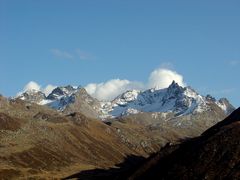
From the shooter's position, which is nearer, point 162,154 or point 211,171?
point 211,171

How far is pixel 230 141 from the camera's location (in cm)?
15950

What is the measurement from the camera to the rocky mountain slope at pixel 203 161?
145 meters

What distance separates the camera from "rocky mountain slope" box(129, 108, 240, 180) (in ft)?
477

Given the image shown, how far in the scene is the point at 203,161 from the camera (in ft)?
505

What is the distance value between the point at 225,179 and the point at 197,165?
15.5 metres

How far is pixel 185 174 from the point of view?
150m

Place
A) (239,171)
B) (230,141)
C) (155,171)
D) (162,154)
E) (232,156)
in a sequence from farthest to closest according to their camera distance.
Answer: (162,154) → (155,171) → (230,141) → (232,156) → (239,171)

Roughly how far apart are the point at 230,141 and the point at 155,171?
2649cm

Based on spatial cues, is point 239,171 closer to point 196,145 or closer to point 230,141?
point 230,141

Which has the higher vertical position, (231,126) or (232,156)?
(231,126)

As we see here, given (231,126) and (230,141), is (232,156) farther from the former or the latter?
(231,126)

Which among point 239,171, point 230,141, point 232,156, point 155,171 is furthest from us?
point 155,171

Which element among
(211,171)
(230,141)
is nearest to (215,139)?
(230,141)

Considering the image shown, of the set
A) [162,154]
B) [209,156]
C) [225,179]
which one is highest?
[162,154]
